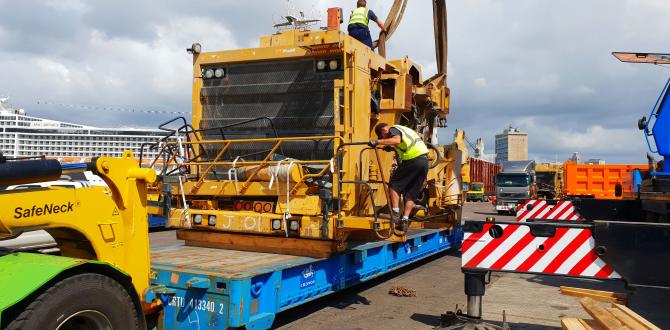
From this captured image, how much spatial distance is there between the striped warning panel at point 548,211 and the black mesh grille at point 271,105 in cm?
449

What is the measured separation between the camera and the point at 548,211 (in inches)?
379

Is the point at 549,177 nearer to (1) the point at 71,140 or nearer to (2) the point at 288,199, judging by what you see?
(2) the point at 288,199

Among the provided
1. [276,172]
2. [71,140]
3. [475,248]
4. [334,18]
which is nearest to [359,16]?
[334,18]

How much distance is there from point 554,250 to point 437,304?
8.35 ft

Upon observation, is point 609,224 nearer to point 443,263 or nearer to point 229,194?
point 229,194

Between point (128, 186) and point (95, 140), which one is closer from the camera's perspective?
point (128, 186)

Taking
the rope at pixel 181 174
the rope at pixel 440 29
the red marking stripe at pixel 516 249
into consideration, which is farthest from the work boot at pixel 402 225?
the rope at pixel 440 29

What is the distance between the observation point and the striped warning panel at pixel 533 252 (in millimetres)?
4820

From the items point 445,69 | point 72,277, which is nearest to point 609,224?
point 72,277

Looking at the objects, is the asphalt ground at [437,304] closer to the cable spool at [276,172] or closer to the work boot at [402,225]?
the work boot at [402,225]

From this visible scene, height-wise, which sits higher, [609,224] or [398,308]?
[609,224]

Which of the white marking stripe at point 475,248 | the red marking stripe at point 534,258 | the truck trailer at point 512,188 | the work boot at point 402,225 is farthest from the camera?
the truck trailer at point 512,188

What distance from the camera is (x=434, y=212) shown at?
34.1 feet

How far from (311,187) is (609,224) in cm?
318
